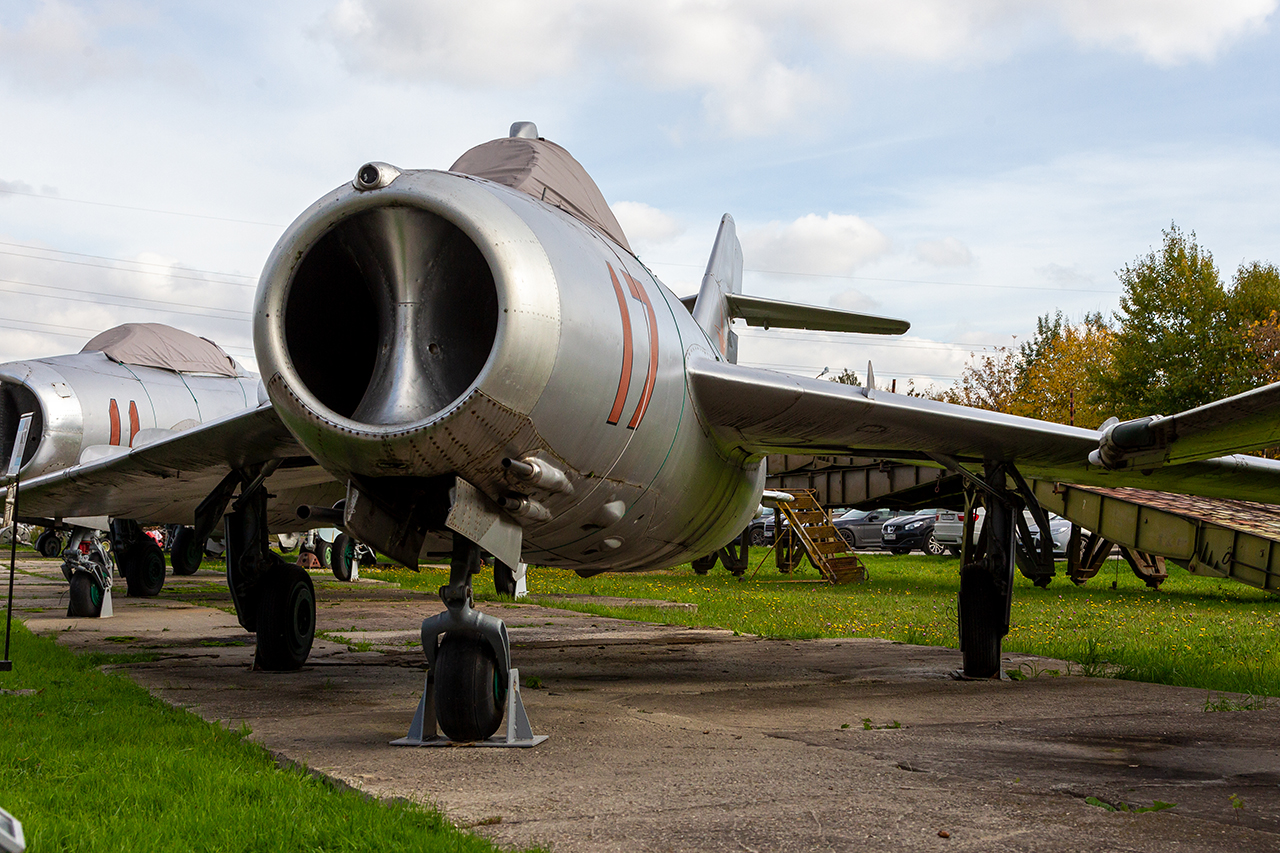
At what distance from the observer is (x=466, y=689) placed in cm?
487

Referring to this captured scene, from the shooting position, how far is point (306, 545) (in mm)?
23234

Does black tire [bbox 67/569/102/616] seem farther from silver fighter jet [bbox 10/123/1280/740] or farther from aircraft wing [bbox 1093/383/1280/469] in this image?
aircraft wing [bbox 1093/383/1280/469]

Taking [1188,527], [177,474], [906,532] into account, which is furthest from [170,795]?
[906,532]

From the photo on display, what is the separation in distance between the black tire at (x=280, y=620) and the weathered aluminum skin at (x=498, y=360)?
3.08 m

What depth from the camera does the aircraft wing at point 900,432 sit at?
632 cm

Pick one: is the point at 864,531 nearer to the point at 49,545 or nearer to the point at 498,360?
the point at 49,545

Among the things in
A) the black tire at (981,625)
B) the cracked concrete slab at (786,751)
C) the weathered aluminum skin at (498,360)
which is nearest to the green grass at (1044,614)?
the cracked concrete slab at (786,751)

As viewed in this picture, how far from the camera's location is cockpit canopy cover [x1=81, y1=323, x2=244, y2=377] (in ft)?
49.2

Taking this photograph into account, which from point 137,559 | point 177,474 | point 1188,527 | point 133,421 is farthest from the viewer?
point 137,559

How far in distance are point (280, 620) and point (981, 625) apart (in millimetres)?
5158

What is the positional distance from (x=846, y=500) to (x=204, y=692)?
57.0 ft

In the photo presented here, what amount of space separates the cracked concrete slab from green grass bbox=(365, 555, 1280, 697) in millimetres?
787

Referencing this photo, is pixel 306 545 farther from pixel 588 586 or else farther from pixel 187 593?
pixel 588 586

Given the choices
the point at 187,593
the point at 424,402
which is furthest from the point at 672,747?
the point at 187,593
